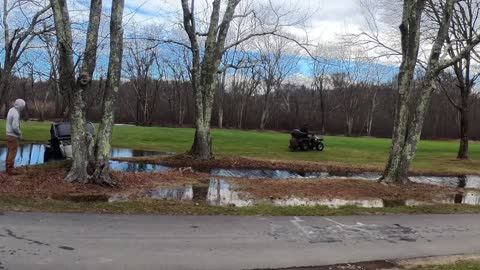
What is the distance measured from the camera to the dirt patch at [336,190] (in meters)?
13.8

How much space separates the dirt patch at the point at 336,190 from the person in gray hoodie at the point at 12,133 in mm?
5808

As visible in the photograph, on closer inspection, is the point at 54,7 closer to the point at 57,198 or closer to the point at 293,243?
the point at 57,198

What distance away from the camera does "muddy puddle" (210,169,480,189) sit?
62.7ft

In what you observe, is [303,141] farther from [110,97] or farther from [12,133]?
[12,133]

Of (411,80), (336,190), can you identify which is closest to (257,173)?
(336,190)

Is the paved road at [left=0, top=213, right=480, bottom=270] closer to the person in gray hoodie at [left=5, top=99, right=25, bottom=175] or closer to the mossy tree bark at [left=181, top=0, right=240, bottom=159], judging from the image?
the person in gray hoodie at [left=5, top=99, right=25, bottom=175]

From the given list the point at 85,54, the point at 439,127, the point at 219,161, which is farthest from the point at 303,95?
the point at 85,54

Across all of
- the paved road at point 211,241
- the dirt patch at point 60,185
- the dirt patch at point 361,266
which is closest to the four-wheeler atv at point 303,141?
the dirt patch at point 60,185

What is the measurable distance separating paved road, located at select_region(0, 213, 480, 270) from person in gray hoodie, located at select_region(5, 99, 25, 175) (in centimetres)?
464

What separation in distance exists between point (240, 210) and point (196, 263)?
3.90 m

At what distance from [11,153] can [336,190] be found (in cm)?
858

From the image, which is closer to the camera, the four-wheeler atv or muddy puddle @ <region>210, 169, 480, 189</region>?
Answer: muddy puddle @ <region>210, 169, 480, 189</region>

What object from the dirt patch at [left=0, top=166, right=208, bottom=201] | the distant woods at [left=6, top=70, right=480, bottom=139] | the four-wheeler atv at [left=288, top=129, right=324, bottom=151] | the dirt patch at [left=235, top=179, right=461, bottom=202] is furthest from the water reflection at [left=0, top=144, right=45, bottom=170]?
the distant woods at [left=6, top=70, right=480, bottom=139]

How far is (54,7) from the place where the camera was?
1259cm
